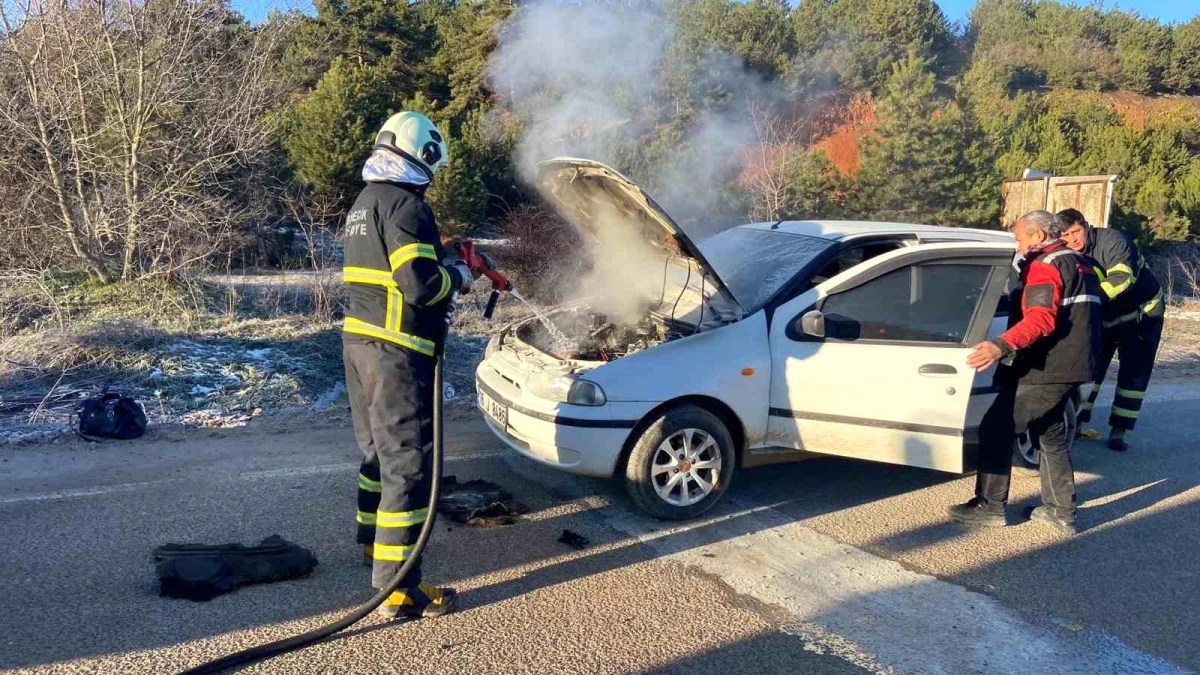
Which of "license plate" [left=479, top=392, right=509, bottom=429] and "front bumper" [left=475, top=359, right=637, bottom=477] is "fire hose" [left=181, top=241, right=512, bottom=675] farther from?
"license plate" [left=479, top=392, right=509, bottom=429]

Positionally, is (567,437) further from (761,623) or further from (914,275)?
(914,275)

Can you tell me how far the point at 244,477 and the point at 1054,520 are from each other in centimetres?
466

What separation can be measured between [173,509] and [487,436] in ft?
7.27

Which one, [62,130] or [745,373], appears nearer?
[745,373]

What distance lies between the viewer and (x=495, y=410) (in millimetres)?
4871

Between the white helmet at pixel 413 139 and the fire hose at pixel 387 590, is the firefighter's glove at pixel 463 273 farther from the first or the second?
the white helmet at pixel 413 139

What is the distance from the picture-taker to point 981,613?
→ 3.69 m

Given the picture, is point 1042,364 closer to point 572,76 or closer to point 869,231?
point 869,231

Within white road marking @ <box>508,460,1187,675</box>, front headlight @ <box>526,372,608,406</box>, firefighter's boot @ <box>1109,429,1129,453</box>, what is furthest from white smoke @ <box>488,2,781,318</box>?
white road marking @ <box>508,460,1187,675</box>

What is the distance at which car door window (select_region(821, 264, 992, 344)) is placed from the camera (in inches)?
188

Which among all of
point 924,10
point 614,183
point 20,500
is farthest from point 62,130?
point 924,10

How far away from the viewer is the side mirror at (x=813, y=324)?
4.61 m

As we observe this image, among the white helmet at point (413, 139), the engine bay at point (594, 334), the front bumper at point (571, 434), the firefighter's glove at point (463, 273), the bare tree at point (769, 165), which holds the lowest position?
the front bumper at point (571, 434)

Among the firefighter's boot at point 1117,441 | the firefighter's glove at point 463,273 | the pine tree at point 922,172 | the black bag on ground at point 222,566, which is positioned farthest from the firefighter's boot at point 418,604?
the pine tree at point 922,172
